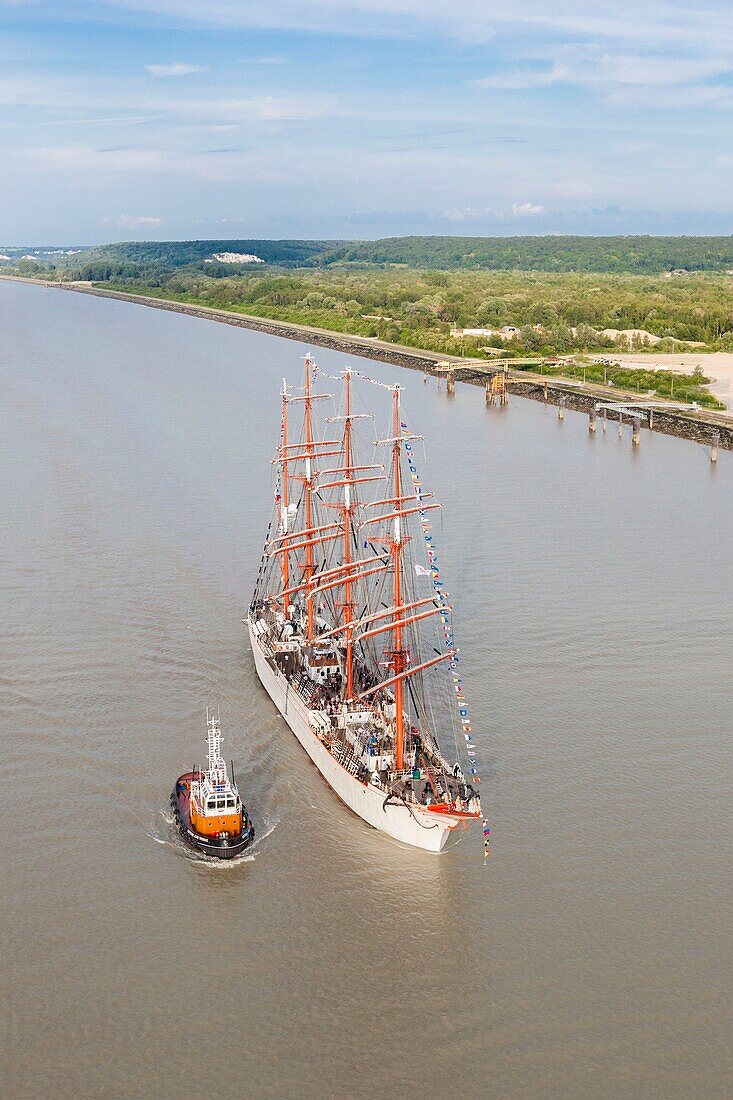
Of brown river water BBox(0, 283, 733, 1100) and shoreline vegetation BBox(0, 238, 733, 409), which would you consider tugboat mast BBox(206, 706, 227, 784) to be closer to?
brown river water BBox(0, 283, 733, 1100)

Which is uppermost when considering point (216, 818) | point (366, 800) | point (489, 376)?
point (489, 376)

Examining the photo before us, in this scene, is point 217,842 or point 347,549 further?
point 347,549

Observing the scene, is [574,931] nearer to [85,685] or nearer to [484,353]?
[85,685]

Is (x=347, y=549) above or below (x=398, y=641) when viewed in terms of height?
above

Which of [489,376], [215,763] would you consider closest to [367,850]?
[215,763]

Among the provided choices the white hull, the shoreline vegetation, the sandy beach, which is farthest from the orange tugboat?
the sandy beach

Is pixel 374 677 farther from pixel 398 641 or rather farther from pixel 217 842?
pixel 217 842

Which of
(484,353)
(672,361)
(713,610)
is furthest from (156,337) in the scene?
(713,610)
